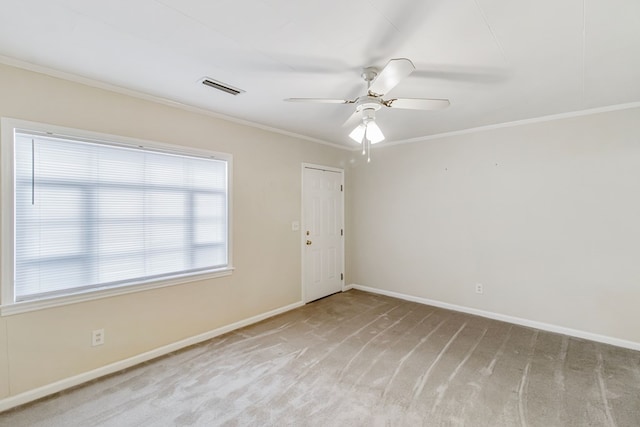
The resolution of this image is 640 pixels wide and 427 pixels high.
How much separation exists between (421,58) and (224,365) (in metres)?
3.01

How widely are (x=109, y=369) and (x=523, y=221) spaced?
4.61 meters

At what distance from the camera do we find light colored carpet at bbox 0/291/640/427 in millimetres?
1954

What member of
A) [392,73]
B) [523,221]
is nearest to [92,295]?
[392,73]

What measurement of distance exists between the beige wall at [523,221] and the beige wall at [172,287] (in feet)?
5.26

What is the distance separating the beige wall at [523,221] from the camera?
9.73 feet

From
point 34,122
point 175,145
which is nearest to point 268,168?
point 175,145

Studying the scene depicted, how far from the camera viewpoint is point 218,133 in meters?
3.24

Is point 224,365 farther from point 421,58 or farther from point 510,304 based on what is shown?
point 510,304

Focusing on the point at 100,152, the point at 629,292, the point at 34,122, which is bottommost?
the point at 629,292

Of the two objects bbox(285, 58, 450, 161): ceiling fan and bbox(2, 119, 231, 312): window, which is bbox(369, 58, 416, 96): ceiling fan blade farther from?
bbox(2, 119, 231, 312): window

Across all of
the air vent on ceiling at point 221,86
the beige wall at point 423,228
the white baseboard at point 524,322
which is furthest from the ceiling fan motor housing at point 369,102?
the white baseboard at point 524,322

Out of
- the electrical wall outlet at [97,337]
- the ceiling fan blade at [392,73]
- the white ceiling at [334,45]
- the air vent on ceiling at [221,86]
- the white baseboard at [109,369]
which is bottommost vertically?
the white baseboard at [109,369]

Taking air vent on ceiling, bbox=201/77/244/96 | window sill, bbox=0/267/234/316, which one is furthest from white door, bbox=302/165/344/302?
air vent on ceiling, bbox=201/77/244/96

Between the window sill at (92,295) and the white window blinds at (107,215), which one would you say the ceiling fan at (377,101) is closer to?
the white window blinds at (107,215)
